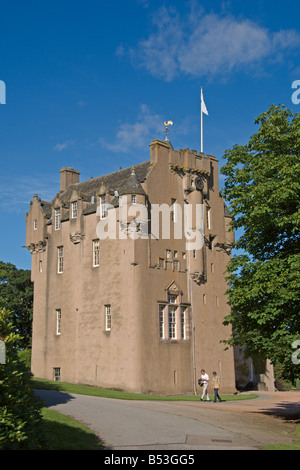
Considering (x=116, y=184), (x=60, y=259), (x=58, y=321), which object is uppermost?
(x=116, y=184)

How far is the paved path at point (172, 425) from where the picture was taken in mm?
16944

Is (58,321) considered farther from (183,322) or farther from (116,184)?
(116,184)

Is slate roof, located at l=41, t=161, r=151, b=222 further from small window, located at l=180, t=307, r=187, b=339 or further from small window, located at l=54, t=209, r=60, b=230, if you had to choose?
small window, located at l=180, t=307, r=187, b=339

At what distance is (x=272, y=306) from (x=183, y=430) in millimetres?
6730

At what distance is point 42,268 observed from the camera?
4894 cm

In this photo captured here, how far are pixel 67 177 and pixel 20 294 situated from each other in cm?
1404

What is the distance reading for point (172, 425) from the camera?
20500mm

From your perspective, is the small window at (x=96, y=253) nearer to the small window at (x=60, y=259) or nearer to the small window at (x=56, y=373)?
the small window at (x=60, y=259)

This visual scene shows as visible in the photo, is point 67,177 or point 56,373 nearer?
point 56,373

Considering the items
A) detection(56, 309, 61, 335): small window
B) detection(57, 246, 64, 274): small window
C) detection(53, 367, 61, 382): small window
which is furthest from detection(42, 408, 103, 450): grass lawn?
detection(57, 246, 64, 274): small window

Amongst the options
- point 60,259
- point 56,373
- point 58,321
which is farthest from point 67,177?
point 56,373

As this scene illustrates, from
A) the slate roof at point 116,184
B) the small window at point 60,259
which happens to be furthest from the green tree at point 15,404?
the small window at point 60,259
